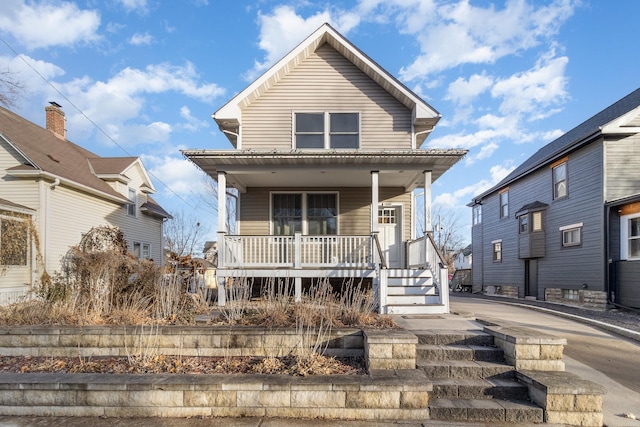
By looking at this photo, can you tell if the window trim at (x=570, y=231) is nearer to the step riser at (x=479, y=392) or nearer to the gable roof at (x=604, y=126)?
the gable roof at (x=604, y=126)

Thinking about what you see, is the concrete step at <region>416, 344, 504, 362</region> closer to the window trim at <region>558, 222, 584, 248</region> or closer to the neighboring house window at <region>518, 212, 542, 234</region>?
the window trim at <region>558, 222, 584, 248</region>

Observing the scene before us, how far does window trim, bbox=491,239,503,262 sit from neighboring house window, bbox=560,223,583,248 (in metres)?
5.12

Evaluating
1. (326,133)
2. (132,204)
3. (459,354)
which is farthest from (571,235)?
(132,204)

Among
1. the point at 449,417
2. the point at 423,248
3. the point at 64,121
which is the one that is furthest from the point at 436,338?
the point at 64,121

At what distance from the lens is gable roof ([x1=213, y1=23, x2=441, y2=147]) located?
9.99 m

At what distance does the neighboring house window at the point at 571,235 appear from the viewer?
40.3ft

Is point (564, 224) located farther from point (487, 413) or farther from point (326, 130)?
point (487, 413)

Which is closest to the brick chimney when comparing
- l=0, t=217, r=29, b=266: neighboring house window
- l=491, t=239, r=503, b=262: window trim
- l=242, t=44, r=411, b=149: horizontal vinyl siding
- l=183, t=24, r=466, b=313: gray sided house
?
l=0, t=217, r=29, b=266: neighboring house window

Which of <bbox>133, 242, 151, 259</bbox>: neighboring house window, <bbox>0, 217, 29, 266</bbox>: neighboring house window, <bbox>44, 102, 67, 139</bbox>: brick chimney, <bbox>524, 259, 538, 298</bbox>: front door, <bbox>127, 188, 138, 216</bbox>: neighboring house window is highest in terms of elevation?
<bbox>44, 102, 67, 139</bbox>: brick chimney

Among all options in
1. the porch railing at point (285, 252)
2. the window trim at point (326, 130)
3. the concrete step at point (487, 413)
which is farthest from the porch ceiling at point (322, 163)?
the concrete step at point (487, 413)

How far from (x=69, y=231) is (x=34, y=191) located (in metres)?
1.75

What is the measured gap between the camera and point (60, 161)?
42.7 ft

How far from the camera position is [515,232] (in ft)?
54.5

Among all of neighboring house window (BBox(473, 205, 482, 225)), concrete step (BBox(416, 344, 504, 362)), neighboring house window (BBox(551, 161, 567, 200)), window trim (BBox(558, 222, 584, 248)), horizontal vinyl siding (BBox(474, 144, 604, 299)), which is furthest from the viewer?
neighboring house window (BBox(473, 205, 482, 225))
